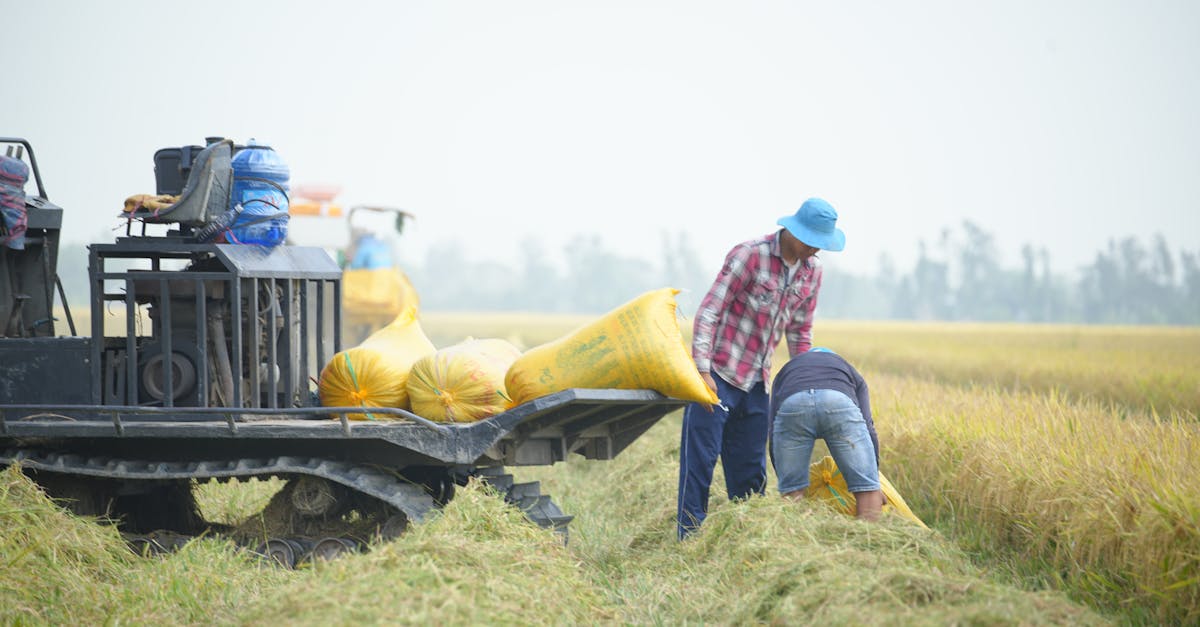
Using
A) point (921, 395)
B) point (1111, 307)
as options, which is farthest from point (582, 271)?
point (921, 395)

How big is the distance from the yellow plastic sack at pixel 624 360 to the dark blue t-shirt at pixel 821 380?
Answer: 397 mm

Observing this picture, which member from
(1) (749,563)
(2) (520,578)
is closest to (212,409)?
(2) (520,578)

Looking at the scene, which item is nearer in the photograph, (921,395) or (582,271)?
(921,395)

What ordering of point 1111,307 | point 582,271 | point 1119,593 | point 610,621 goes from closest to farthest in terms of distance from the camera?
1. point 610,621
2. point 1119,593
3. point 1111,307
4. point 582,271

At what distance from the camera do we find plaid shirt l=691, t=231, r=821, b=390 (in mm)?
6809

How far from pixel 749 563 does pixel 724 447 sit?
1.50 meters

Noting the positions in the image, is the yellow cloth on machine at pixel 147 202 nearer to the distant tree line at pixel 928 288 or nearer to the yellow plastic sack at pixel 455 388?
the yellow plastic sack at pixel 455 388

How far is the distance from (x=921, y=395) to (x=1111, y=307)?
→ 372 ft

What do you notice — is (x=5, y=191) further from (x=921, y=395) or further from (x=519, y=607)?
(x=921, y=395)

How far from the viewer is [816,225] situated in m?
6.70

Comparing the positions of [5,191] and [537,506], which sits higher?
[5,191]

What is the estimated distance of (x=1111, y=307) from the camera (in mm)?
115938

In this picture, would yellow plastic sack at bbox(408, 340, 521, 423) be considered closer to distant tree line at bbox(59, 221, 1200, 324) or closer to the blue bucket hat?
the blue bucket hat

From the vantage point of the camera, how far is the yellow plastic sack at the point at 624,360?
6113 millimetres
